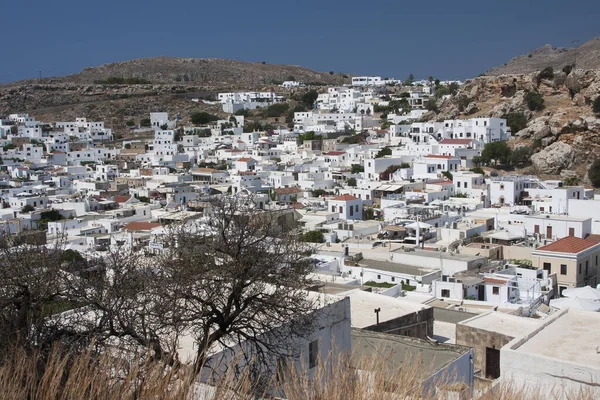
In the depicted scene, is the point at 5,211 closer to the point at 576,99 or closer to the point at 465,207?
the point at 465,207

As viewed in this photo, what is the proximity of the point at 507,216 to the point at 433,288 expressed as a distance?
11.0 metres

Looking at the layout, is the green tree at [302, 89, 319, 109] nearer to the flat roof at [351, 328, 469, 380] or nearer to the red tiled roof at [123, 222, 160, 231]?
the red tiled roof at [123, 222, 160, 231]

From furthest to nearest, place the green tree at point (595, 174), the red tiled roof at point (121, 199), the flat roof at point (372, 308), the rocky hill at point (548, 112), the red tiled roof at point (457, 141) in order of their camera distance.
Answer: the red tiled roof at point (457, 141) → the rocky hill at point (548, 112) → the green tree at point (595, 174) → the red tiled roof at point (121, 199) → the flat roof at point (372, 308)

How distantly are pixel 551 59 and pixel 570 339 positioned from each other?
99.7m

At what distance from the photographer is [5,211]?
32.2m

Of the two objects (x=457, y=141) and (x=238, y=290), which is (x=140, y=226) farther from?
(x=457, y=141)

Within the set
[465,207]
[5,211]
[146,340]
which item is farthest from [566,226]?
[5,211]

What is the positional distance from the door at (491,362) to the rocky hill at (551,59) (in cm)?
6149

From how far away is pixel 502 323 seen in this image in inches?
412

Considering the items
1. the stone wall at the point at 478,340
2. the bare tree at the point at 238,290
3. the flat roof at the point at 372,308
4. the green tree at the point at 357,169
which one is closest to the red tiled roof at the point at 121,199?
the green tree at the point at 357,169

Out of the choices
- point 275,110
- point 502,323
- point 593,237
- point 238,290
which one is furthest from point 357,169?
point 238,290

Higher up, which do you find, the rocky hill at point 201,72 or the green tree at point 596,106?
the rocky hill at point 201,72

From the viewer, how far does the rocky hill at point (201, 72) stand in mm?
109875

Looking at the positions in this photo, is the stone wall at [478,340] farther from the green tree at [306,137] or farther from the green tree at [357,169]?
the green tree at [306,137]
